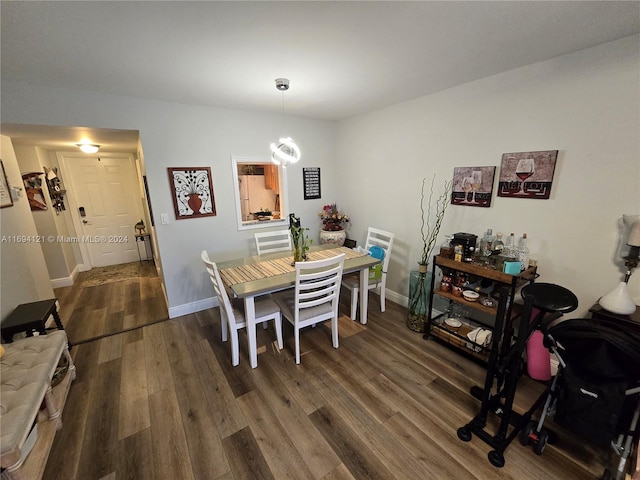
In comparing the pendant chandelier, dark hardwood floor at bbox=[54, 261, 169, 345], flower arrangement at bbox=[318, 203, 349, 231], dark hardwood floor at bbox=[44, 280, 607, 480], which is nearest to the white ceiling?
the pendant chandelier

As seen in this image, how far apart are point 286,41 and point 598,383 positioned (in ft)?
8.55

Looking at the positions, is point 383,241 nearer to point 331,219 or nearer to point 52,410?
point 331,219

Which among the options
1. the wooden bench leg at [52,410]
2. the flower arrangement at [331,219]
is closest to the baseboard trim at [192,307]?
the wooden bench leg at [52,410]

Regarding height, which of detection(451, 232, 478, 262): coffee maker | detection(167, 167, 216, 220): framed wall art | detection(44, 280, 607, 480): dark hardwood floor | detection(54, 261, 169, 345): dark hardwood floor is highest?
detection(167, 167, 216, 220): framed wall art

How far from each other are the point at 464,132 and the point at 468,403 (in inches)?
93.0

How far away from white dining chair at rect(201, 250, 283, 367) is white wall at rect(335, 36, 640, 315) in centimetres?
191

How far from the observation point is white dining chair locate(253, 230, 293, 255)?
3.33m

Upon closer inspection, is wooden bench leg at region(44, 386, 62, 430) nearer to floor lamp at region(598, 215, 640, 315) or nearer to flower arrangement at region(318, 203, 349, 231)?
flower arrangement at region(318, 203, 349, 231)

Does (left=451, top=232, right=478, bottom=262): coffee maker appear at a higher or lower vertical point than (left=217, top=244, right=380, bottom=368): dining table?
higher

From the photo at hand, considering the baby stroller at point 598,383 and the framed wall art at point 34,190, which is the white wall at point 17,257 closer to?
the framed wall art at point 34,190

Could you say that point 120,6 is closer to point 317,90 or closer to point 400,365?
point 317,90

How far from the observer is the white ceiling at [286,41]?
1320 mm

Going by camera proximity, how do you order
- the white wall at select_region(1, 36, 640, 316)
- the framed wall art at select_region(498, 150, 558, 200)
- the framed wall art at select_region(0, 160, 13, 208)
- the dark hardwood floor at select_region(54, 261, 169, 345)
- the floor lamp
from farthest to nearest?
the dark hardwood floor at select_region(54, 261, 169, 345) < the framed wall art at select_region(0, 160, 13, 208) < the framed wall art at select_region(498, 150, 558, 200) < the white wall at select_region(1, 36, 640, 316) < the floor lamp

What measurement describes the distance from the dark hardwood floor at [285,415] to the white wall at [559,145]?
45.6 inches
